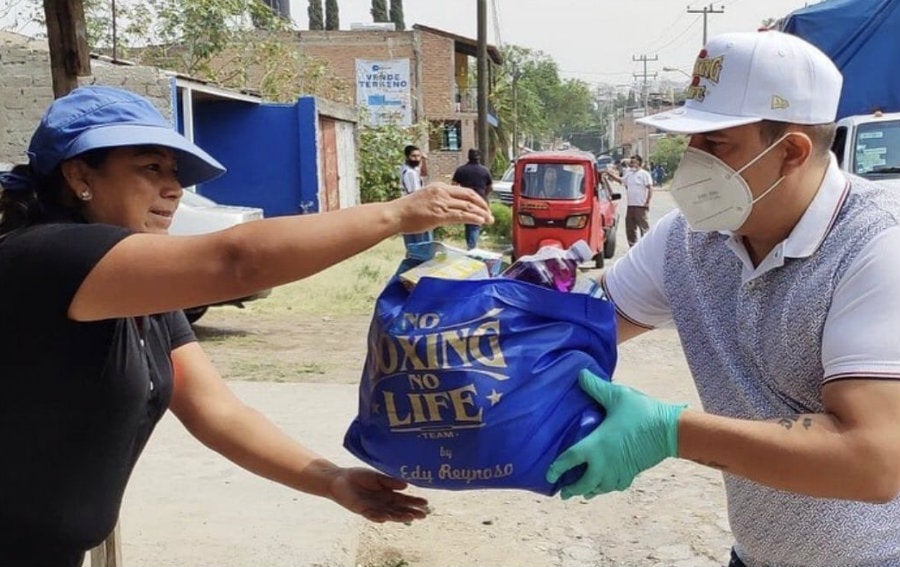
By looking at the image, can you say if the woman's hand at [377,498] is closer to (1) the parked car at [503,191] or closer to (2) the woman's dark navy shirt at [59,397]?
(2) the woman's dark navy shirt at [59,397]

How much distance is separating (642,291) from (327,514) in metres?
2.85

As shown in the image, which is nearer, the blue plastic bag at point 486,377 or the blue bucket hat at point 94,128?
the blue plastic bag at point 486,377

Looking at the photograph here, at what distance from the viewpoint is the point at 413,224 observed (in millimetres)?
1787

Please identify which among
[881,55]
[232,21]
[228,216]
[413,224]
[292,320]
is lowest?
[292,320]

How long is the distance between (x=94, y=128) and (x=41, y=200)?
18 cm

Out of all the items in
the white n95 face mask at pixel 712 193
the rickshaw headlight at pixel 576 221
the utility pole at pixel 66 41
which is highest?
the utility pole at pixel 66 41

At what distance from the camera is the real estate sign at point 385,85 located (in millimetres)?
36531

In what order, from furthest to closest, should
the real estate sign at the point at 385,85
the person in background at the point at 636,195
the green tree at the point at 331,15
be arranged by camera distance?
the green tree at the point at 331,15 → the real estate sign at the point at 385,85 → the person in background at the point at 636,195

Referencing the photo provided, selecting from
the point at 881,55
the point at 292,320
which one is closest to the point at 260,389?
the point at 292,320

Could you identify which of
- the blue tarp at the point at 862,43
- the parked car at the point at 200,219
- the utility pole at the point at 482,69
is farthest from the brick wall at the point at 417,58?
the parked car at the point at 200,219

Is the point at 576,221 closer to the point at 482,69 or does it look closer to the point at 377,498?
the point at 377,498

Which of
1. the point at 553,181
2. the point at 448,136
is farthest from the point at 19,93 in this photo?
the point at 448,136

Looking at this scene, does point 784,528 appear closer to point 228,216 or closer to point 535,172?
point 228,216

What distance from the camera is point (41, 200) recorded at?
1.97m
